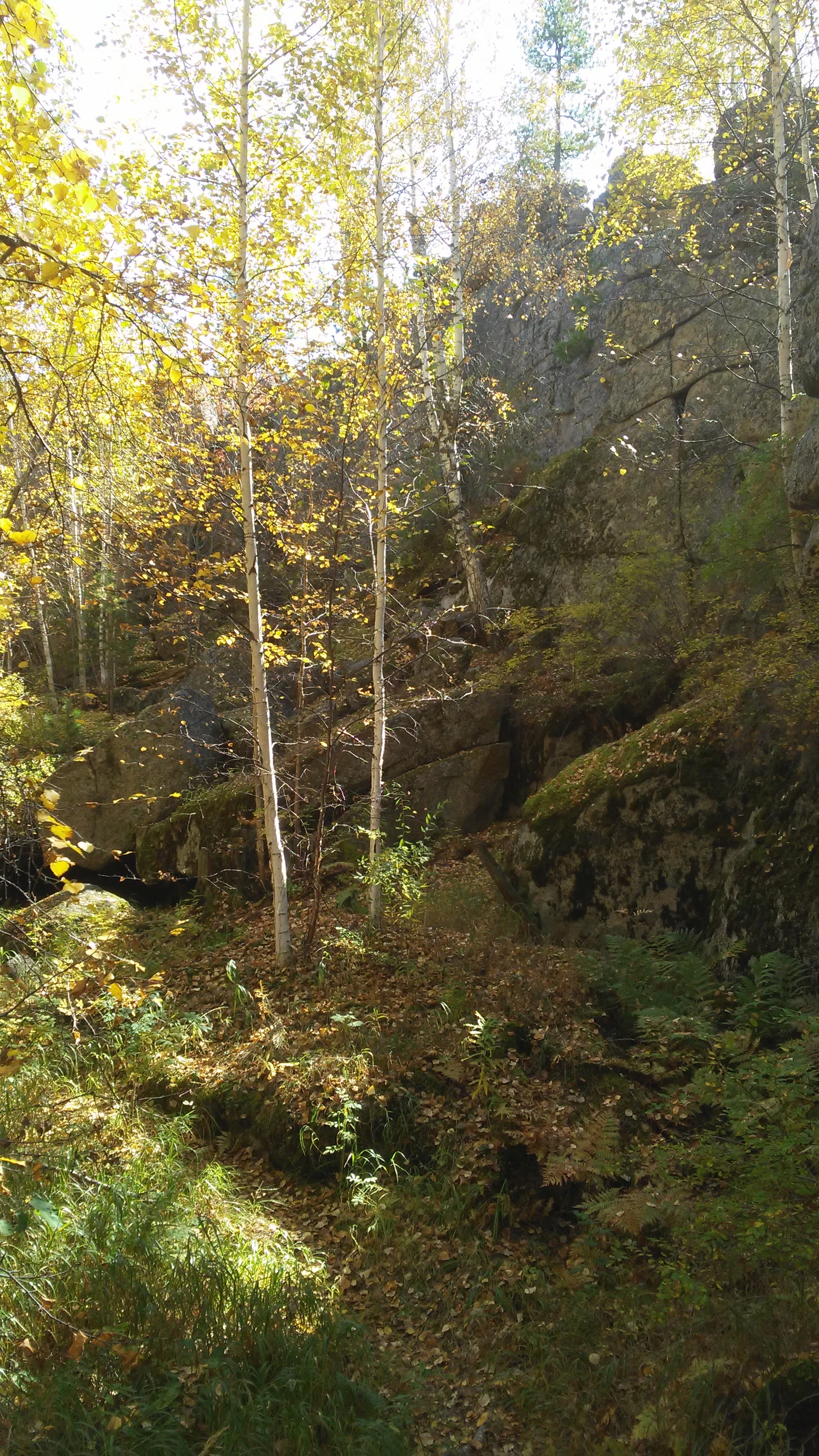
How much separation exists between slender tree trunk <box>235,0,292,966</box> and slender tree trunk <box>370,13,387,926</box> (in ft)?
3.46

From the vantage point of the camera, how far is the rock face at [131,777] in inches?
431

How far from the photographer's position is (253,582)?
6980 millimetres

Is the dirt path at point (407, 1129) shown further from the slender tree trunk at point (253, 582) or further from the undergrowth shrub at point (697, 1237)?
the slender tree trunk at point (253, 582)

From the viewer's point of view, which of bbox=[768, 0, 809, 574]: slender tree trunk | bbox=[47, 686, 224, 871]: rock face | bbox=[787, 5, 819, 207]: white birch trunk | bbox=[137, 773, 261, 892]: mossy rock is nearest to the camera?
bbox=[768, 0, 809, 574]: slender tree trunk

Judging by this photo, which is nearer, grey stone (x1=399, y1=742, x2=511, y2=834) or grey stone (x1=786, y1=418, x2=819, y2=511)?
grey stone (x1=786, y1=418, x2=819, y2=511)

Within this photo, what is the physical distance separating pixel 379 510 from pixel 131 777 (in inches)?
231

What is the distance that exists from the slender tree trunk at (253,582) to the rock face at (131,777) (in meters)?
4.13

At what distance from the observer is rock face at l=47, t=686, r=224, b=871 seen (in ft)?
35.9

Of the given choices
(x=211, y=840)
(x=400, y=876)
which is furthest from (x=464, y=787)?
(x=211, y=840)

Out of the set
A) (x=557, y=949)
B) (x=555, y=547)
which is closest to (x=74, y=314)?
(x=557, y=949)

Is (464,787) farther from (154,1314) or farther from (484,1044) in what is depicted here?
(154,1314)

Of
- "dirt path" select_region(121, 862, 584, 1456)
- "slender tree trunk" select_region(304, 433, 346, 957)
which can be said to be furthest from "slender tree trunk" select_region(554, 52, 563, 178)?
"dirt path" select_region(121, 862, 584, 1456)

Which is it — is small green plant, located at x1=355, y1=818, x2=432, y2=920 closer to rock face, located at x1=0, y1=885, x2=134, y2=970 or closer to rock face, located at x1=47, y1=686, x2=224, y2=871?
rock face, located at x1=0, y1=885, x2=134, y2=970

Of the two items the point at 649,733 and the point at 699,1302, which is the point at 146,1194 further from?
the point at 649,733
